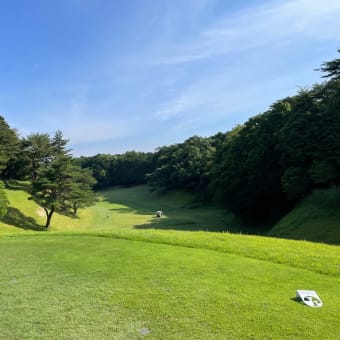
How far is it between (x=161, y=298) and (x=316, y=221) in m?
17.6

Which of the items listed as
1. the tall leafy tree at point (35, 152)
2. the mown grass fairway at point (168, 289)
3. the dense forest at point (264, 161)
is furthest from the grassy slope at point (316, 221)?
the tall leafy tree at point (35, 152)

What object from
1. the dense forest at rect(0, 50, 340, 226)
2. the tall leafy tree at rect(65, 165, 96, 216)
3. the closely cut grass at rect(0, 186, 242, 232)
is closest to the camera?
the dense forest at rect(0, 50, 340, 226)

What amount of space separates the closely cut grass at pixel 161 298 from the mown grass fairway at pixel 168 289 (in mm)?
15

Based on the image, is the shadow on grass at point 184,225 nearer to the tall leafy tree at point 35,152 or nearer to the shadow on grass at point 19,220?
the shadow on grass at point 19,220

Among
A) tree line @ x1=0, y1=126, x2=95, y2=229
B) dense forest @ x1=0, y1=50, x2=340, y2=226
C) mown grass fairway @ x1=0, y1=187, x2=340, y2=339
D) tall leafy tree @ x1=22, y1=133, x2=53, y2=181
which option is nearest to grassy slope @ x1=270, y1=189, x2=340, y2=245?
dense forest @ x1=0, y1=50, x2=340, y2=226

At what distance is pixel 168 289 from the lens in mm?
5504

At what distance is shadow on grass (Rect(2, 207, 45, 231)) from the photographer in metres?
30.3

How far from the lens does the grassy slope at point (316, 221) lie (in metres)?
18.2

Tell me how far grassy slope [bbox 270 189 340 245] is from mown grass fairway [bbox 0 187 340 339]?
10.0 m

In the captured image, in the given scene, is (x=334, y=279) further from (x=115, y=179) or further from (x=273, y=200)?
(x=115, y=179)

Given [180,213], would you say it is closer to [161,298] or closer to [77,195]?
[77,195]

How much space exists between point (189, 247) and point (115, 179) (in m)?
79.0

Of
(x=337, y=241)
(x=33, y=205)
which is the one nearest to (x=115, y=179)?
(x=33, y=205)

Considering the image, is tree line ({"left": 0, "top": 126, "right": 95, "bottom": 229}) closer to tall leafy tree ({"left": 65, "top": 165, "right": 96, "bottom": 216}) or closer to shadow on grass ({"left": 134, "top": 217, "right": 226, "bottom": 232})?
tall leafy tree ({"left": 65, "top": 165, "right": 96, "bottom": 216})
